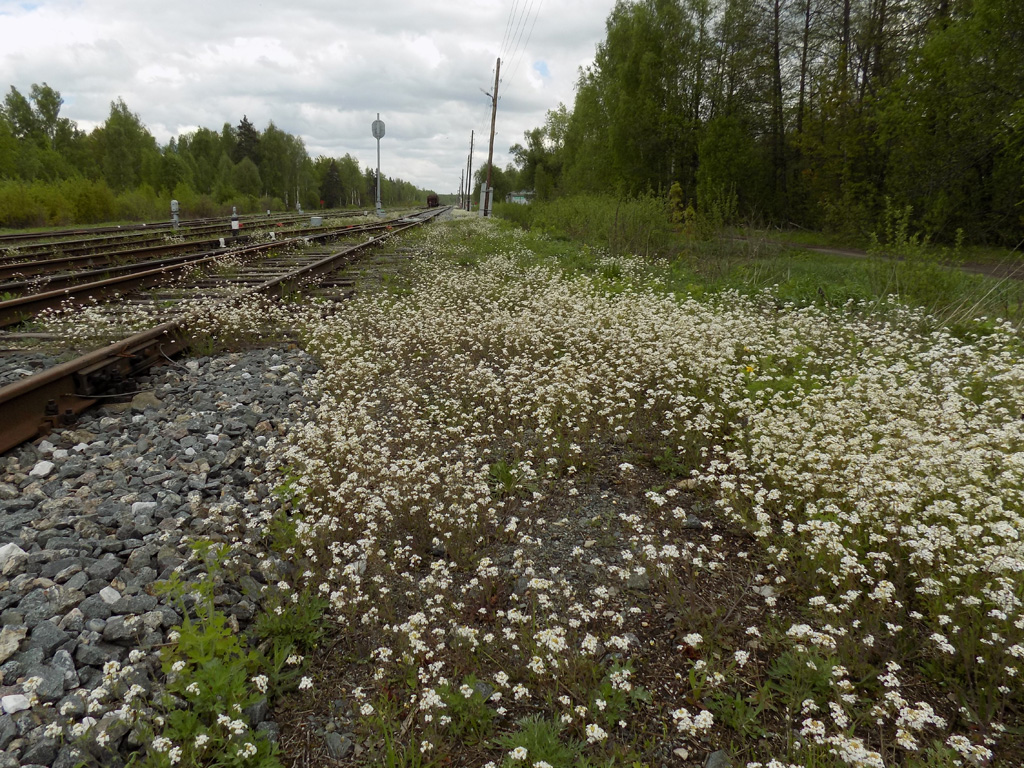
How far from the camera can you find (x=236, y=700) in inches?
93.9

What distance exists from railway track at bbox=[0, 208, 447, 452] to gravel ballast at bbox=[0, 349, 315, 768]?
0.70ft

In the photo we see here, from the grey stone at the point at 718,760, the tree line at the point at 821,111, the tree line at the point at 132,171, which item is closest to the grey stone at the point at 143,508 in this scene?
the grey stone at the point at 718,760

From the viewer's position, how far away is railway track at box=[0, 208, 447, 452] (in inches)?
174

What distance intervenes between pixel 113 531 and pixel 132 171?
7118cm

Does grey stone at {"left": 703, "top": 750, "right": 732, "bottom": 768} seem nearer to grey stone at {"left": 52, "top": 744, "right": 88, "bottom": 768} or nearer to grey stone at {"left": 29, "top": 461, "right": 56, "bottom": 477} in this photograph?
grey stone at {"left": 52, "top": 744, "right": 88, "bottom": 768}

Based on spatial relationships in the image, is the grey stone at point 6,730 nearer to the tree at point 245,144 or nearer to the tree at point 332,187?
the tree at point 245,144

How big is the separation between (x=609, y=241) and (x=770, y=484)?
14.0 m

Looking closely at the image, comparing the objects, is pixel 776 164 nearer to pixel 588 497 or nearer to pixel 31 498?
pixel 588 497

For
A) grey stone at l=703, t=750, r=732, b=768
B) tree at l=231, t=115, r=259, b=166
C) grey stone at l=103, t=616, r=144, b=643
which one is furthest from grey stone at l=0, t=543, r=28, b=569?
tree at l=231, t=115, r=259, b=166

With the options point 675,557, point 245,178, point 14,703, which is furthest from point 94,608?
point 245,178

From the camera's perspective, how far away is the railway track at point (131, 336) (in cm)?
441

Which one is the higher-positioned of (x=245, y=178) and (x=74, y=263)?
(x=245, y=178)

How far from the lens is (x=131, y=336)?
19.9 feet

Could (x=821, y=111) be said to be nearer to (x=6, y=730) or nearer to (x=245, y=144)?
(x=6, y=730)
